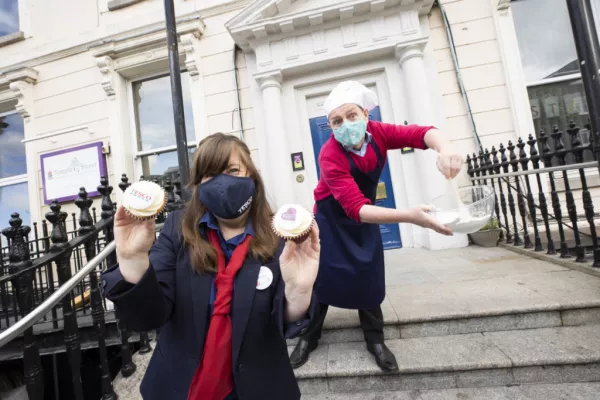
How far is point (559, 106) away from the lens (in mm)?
4539

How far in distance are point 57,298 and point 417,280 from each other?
114 inches

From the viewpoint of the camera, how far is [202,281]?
108 cm

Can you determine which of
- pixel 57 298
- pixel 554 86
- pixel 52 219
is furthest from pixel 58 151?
pixel 554 86

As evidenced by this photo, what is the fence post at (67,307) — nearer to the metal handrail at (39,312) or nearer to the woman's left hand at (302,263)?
the metal handrail at (39,312)

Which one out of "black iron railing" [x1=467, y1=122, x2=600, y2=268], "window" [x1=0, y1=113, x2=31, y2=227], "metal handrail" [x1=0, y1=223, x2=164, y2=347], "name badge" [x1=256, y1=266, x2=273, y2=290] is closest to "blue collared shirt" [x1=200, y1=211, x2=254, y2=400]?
"name badge" [x1=256, y1=266, x2=273, y2=290]

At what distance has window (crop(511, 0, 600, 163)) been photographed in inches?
178

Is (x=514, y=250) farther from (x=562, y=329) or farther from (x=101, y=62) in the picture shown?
(x=101, y=62)

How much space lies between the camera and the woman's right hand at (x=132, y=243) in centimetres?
88

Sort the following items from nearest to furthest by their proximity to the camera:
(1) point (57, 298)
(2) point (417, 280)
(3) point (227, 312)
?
(3) point (227, 312) → (1) point (57, 298) → (2) point (417, 280)

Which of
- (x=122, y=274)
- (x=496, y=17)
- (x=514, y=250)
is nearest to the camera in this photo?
(x=122, y=274)

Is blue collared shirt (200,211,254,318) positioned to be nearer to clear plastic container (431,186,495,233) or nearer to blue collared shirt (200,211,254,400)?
blue collared shirt (200,211,254,400)

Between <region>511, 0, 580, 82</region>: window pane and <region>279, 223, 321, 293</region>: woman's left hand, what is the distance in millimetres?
5545

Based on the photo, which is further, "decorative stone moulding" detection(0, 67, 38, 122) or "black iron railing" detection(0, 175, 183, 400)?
"decorative stone moulding" detection(0, 67, 38, 122)

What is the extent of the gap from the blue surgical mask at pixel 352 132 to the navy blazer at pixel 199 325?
33.6 inches
